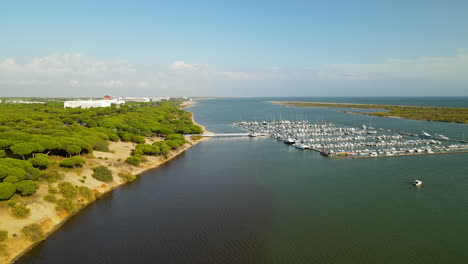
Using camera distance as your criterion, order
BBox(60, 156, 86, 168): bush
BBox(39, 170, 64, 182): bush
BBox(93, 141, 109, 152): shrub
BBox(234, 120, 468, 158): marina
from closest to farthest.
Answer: BBox(39, 170, 64, 182): bush < BBox(60, 156, 86, 168): bush < BBox(93, 141, 109, 152): shrub < BBox(234, 120, 468, 158): marina

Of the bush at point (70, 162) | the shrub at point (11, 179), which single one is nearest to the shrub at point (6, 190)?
the shrub at point (11, 179)

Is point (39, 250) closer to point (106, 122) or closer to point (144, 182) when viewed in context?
point (144, 182)

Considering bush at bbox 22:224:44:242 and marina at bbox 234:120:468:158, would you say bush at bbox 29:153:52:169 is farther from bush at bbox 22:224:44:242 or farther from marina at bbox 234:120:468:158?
marina at bbox 234:120:468:158

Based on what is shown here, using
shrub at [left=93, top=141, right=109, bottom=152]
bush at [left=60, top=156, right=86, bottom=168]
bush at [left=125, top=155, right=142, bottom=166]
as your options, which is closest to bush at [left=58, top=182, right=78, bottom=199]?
bush at [left=60, top=156, right=86, bottom=168]

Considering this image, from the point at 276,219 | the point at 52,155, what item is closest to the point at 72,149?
the point at 52,155

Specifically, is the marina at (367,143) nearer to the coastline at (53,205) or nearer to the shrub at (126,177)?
the coastline at (53,205)

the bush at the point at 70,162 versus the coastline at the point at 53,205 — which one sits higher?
the bush at the point at 70,162
